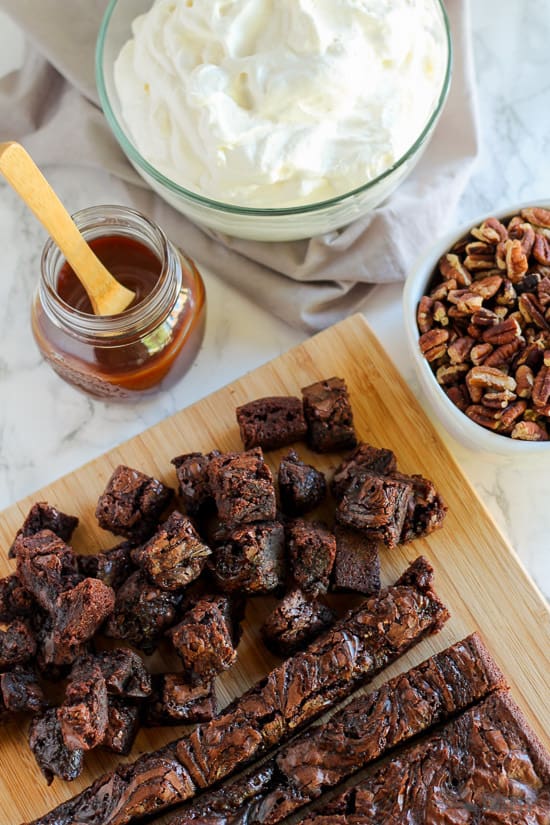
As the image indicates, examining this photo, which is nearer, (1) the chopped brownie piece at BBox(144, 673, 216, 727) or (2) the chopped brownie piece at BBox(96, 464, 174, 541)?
(1) the chopped brownie piece at BBox(144, 673, 216, 727)

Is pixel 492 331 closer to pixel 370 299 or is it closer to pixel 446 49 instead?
pixel 370 299

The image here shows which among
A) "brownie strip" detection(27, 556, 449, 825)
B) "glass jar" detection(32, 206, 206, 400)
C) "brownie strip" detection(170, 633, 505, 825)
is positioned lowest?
"brownie strip" detection(170, 633, 505, 825)

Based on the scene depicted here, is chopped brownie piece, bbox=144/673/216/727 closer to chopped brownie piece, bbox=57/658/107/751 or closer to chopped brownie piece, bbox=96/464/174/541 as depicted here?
chopped brownie piece, bbox=57/658/107/751

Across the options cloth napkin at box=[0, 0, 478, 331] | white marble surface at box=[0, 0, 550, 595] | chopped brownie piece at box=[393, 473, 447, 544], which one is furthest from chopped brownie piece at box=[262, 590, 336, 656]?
cloth napkin at box=[0, 0, 478, 331]

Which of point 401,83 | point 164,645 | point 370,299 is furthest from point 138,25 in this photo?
point 164,645

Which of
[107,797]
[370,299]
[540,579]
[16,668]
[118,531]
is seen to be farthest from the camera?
[370,299]

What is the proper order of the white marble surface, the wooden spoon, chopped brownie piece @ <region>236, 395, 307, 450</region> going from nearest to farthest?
the wooden spoon < chopped brownie piece @ <region>236, 395, 307, 450</region> < the white marble surface

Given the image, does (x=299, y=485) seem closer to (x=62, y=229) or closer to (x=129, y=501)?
(x=129, y=501)
